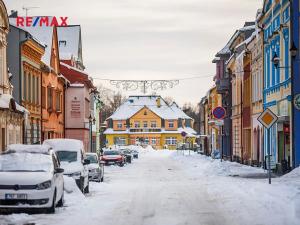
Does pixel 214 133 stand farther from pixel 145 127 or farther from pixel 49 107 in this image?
pixel 145 127

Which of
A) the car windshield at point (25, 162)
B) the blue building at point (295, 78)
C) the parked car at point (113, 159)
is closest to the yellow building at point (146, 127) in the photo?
the parked car at point (113, 159)

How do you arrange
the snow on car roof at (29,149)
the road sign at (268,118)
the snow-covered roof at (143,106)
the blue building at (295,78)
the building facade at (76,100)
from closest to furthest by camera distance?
the snow on car roof at (29,149), the road sign at (268,118), the blue building at (295,78), the building facade at (76,100), the snow-covered roof at (143,106)

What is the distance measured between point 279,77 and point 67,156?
48.7 feet

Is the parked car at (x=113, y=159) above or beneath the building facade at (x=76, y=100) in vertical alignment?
beneath

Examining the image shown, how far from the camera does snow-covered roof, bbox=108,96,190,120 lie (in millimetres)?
149250

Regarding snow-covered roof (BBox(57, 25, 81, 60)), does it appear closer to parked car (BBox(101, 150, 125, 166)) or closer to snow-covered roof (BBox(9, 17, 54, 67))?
snow-covered roof (BBox(9, 17, 54, 67))

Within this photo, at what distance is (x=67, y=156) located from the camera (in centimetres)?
2506

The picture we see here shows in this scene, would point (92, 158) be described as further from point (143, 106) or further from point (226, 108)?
point (143, 106)

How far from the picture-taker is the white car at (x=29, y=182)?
16375mm

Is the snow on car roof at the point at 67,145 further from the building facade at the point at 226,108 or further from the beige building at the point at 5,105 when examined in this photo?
the building facade at the point at 226,108

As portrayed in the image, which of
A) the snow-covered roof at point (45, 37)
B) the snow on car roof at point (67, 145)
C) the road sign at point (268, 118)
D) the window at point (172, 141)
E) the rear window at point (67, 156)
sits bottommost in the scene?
the window at point (172, 141)

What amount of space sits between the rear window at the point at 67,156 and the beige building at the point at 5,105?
6.56 meters

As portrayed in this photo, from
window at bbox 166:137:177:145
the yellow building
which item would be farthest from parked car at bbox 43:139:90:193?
window at bbox 166:137:177:145

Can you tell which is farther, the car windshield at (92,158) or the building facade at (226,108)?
the building facade at (226,108)
